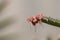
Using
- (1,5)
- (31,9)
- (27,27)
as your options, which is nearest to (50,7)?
(31,9)

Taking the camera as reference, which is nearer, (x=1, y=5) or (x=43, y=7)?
(x=1, y=5)

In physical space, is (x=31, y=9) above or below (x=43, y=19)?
below

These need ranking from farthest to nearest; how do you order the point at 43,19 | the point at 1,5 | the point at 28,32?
the point at 28,32
the point at 1,5
the point at 43,19

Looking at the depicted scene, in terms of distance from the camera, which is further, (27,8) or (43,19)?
(27,8)

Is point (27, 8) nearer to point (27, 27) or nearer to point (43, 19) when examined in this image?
point (27, 27)

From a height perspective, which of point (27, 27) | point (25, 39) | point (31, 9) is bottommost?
point (25, 39)

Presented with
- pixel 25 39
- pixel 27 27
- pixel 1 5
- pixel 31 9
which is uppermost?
pixel 1 5

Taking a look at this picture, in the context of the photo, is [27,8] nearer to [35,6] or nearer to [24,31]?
[35,6]

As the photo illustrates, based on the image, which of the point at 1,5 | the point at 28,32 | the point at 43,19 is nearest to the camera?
the point at 43,19

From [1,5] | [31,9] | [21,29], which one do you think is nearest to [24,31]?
[21,29]
